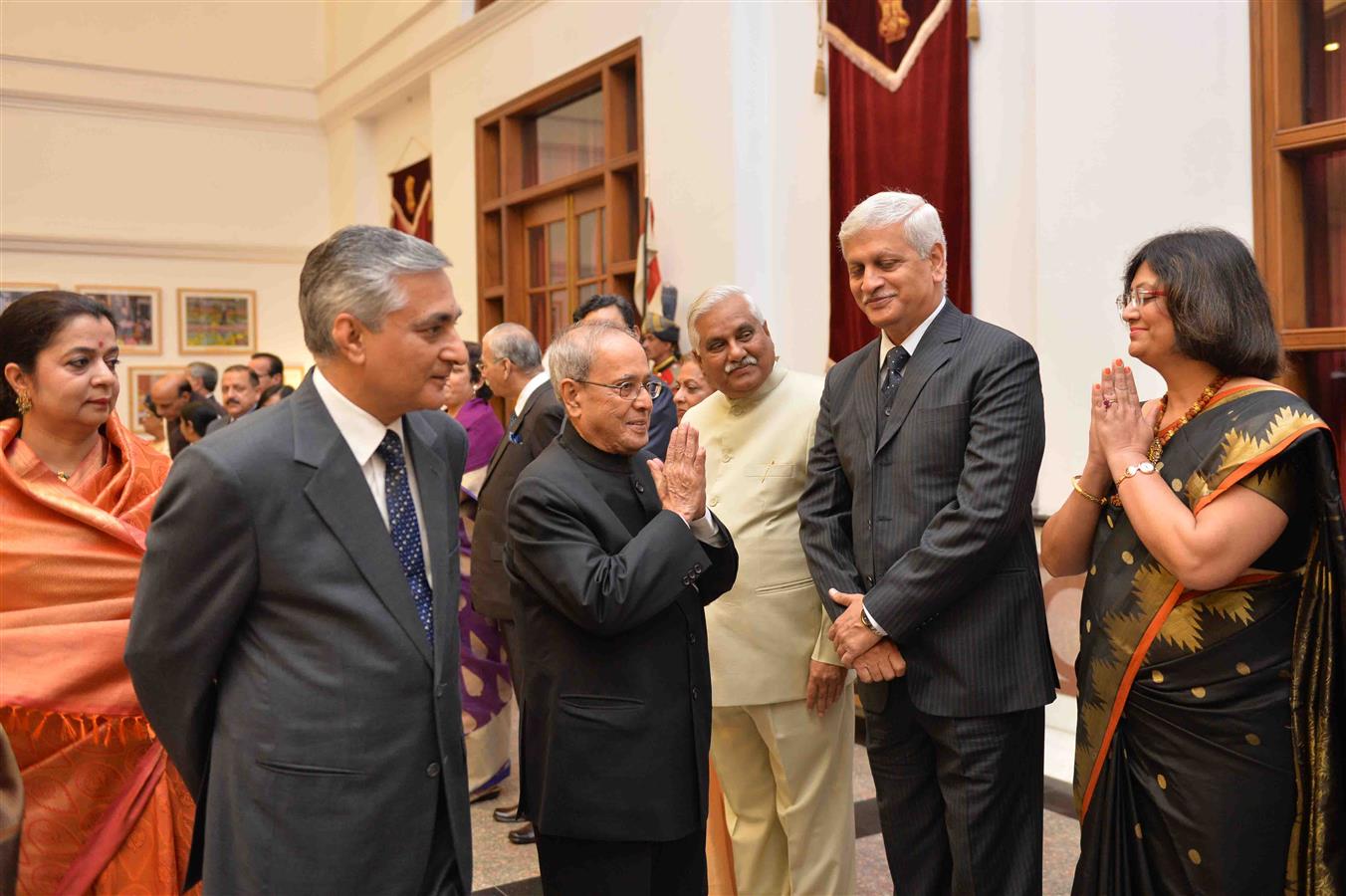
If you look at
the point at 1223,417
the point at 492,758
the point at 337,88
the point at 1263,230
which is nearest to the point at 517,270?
the point at 337,88

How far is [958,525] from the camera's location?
2.45 meters

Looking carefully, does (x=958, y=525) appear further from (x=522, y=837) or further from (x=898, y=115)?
(x=898, y=115)

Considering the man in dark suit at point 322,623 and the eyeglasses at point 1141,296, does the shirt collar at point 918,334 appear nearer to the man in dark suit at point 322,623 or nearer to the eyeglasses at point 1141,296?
the eyeglasses at point 1141,296

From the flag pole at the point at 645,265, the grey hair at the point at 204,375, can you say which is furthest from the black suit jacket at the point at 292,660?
the grey hair at the point at 204,375

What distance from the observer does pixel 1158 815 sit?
2293 mm

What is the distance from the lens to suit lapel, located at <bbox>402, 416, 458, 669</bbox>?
1875 millimetres

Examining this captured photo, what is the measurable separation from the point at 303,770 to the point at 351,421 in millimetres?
521

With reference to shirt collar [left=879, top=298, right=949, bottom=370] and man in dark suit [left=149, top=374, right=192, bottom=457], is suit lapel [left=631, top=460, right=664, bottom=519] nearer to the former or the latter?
shirt collar [left=879, top=298, right=949, bottom=370]

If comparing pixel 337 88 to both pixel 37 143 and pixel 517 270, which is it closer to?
pixel 37 143

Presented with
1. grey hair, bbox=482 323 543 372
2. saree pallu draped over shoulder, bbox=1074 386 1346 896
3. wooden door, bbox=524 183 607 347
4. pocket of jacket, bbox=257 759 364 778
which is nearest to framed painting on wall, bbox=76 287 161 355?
wooden door, bbox=524 183 607 347

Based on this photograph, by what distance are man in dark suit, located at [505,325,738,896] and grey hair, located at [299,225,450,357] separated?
2.16 feet

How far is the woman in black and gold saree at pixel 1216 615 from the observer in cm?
216

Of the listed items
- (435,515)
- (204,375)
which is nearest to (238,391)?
(204,375)

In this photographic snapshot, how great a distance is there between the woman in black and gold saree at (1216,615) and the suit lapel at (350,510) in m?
1.36
